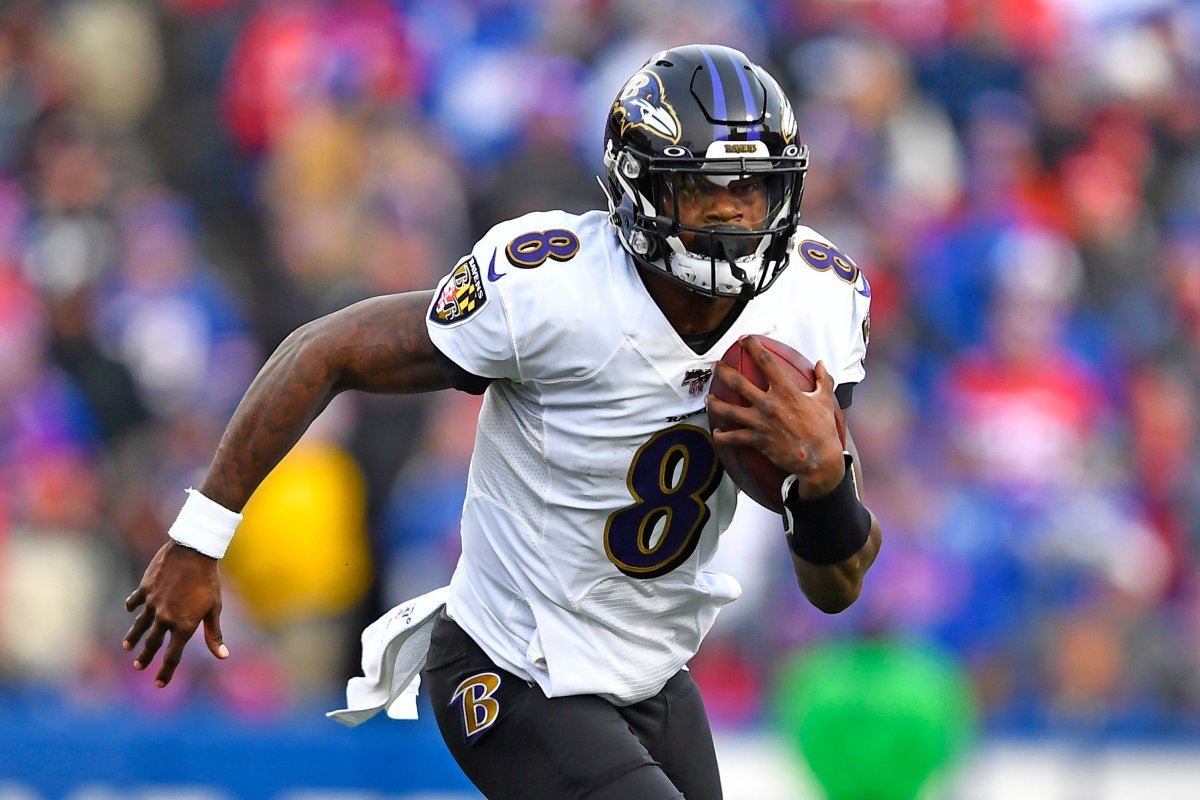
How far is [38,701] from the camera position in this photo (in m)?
7.90

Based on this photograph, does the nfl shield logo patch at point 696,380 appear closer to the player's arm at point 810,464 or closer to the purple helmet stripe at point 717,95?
the player's arm at point 810,464

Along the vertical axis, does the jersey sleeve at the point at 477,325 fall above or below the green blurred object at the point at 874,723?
above

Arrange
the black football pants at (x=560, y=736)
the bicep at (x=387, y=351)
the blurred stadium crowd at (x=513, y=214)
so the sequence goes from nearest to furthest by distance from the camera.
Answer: the black football pants at (x=560, y=736), the bicep at (x=387, y=351), the blurred stadium crowd at (x=513, y=214)

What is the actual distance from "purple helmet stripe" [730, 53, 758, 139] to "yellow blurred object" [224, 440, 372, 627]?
4.70 metres

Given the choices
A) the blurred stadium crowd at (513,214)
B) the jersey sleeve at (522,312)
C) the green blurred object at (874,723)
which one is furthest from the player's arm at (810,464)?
the blurred stadium crowd at (513,214)

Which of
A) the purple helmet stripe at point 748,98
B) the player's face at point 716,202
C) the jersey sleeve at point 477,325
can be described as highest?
the purple helmet stripe at point 748,98

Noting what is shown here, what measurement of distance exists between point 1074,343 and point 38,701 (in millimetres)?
5099

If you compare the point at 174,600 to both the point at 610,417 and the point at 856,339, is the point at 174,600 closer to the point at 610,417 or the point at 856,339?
the point at 610,417

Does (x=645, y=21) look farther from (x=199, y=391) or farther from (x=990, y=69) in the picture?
(x=199, y=391)

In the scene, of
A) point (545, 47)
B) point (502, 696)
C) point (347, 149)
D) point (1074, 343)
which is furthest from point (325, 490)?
point (502, 696)

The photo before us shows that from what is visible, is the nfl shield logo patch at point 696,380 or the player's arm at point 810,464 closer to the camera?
the player's arm at point 810,464

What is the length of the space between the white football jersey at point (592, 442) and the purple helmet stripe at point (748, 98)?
0.36 meters

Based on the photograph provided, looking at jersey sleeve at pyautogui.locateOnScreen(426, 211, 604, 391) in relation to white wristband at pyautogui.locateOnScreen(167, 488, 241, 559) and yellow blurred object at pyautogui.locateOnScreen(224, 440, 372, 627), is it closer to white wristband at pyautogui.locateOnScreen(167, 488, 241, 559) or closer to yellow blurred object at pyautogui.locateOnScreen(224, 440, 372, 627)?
white wristband at pyautogui.locateOnScreen(167, 488, 241, 559)

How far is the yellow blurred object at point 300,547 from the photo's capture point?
327 inches
